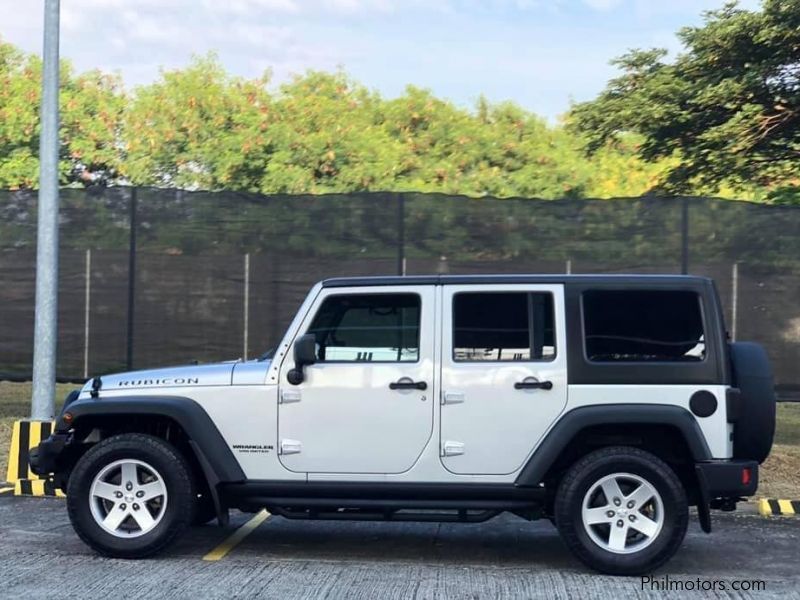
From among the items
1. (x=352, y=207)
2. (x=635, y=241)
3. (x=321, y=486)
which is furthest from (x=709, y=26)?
(x=321, y=486)

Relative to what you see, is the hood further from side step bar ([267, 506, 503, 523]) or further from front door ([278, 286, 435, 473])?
side step bar ([267, 506, 503, 523])

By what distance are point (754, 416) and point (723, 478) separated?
44cm

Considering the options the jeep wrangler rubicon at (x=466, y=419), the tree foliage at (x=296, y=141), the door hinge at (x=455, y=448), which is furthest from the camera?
the tree foliage at (x=296, y=141)

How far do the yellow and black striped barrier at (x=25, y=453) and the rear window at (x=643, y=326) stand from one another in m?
4.82

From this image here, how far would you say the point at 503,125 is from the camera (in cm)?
4088

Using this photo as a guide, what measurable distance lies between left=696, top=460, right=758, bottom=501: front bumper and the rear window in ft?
2.15

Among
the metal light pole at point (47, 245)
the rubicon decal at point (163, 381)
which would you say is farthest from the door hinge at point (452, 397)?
the metal light pole at point (47, 245)

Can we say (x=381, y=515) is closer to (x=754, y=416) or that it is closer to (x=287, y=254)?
(x=754, y=416)

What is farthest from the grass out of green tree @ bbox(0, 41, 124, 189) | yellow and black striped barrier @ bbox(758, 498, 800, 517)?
green tree @ bbox(0, 41, 124, 189)

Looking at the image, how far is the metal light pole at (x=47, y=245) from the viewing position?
891 centimetres

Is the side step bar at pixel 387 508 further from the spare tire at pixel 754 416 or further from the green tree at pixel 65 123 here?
the green tree at pixel 65 123

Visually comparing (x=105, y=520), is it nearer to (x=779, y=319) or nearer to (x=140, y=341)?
(x=140, y=341)

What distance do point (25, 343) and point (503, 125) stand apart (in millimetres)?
31295

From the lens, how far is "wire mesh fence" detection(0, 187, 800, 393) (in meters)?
11.0
